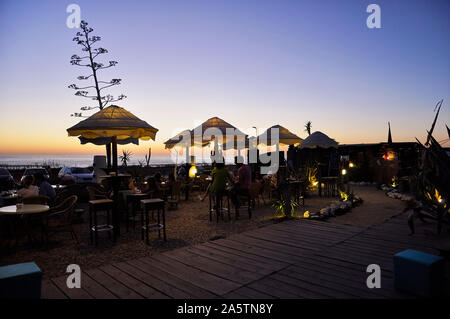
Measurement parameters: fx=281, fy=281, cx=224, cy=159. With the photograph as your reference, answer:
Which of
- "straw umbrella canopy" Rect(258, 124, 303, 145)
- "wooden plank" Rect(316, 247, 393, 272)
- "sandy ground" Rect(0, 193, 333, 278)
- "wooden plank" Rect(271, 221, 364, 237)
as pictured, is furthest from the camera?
"straw umbrella canopy" Rect(258, 124, 303, 145)

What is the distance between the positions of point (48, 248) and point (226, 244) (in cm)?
305

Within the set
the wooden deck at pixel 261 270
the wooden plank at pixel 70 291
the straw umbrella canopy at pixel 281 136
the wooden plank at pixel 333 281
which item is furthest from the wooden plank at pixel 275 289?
A: the straw umbrella canopy at pixel 281 136

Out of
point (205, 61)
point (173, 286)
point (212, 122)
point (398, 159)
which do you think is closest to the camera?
point (173, 286)

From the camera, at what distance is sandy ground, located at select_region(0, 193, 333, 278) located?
13.5 ft

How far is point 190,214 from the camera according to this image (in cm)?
771

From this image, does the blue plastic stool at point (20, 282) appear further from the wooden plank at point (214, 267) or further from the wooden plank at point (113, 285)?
the wooden plank at point (214, 267)

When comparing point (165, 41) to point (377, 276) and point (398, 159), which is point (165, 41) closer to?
point (377, 276)

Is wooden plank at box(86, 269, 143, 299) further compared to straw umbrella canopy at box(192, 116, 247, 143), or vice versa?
straw umbrella canopy at box(192, 116, 247, 143)

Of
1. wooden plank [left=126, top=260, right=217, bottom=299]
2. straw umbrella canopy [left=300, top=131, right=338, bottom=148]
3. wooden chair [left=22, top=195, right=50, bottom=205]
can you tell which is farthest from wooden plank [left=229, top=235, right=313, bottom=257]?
straw umbrella canopy [left=300, top=131, right=338, bottom=148]

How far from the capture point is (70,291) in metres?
2.97

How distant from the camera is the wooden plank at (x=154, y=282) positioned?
113 inches

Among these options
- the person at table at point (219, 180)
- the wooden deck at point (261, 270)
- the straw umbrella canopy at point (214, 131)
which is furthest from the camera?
the straw umbrella canopy at point (214, 131)

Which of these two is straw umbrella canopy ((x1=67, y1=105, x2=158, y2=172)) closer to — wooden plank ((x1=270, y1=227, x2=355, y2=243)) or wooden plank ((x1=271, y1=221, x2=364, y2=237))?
wooden plank ((x1=270, y1=227, x2=355, y2=243))
